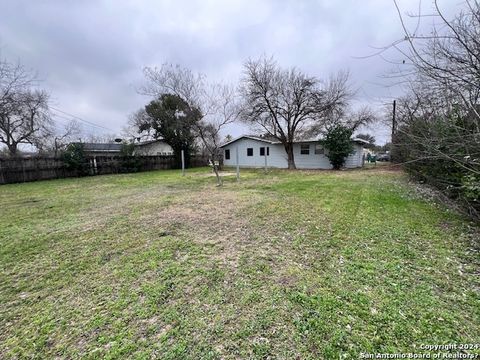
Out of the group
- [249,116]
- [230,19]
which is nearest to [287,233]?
[230,19]

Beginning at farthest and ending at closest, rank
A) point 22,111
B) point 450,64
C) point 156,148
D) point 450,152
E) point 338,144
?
point 156,148, point 338,144, point 22,111, point 450,152, point 450,64

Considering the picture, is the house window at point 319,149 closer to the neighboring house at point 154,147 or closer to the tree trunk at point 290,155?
the tree trunk at point 290,155

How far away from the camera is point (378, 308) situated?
6.07 ft

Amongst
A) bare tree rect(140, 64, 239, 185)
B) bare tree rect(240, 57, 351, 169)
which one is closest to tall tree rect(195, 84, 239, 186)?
bare tree rect(140, 64, 239, 185)

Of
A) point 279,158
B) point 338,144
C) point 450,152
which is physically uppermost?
point 338,144

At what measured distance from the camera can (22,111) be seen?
44.1 ft

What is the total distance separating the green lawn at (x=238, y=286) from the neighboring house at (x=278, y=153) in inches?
487

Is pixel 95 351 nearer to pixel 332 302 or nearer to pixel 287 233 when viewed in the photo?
pixel 332 302

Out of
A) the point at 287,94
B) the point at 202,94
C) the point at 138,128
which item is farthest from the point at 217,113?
the point at 138,128

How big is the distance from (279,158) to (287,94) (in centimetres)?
564

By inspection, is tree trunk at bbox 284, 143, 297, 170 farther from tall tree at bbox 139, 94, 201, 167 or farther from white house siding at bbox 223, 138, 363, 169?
tall tree at bbox 139, 94, 201, 167

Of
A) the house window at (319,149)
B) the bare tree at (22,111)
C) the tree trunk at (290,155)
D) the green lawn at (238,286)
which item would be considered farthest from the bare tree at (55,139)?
the house window at (319,149)

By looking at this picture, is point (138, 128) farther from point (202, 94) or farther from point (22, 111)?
point (202, 94)

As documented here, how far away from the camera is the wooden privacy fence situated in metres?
11.2
